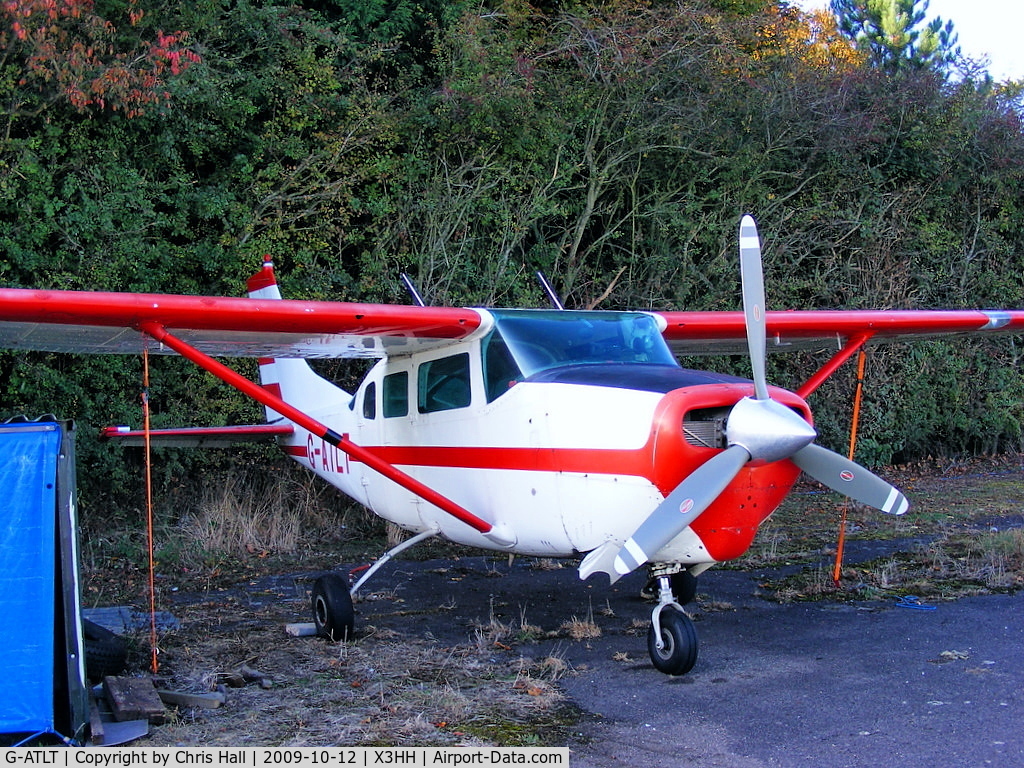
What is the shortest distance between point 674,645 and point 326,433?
2.45m

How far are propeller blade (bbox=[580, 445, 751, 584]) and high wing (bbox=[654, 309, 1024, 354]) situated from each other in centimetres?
265

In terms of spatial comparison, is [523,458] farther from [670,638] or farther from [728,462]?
[728,462]

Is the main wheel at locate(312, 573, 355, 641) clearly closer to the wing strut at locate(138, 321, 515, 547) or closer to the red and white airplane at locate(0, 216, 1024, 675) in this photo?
the red and white airplane at locate(0, 216, 1024, 675)

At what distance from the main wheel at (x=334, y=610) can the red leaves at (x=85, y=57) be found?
15.1 feet

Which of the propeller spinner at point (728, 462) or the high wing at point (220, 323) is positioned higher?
the high wing at point (220, 323)

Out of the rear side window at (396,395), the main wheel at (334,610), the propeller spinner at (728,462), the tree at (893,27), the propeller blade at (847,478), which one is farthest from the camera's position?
the tree at (893,27)

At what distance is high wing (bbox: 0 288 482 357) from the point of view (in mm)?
5180

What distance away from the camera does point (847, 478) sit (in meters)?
5.12

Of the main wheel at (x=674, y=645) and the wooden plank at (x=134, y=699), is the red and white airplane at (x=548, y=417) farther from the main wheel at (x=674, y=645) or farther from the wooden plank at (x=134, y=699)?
the wooden plank at (x=134, y=699)

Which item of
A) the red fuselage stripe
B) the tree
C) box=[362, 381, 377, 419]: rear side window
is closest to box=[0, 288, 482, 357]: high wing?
box=[362, 381, 377, 419]: rear side window

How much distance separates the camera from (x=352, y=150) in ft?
31.9

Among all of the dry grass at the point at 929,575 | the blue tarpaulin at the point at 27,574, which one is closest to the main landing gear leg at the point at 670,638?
the dry grass at the point at 929,575

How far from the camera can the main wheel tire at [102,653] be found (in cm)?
480

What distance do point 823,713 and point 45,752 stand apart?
3.38 metres
